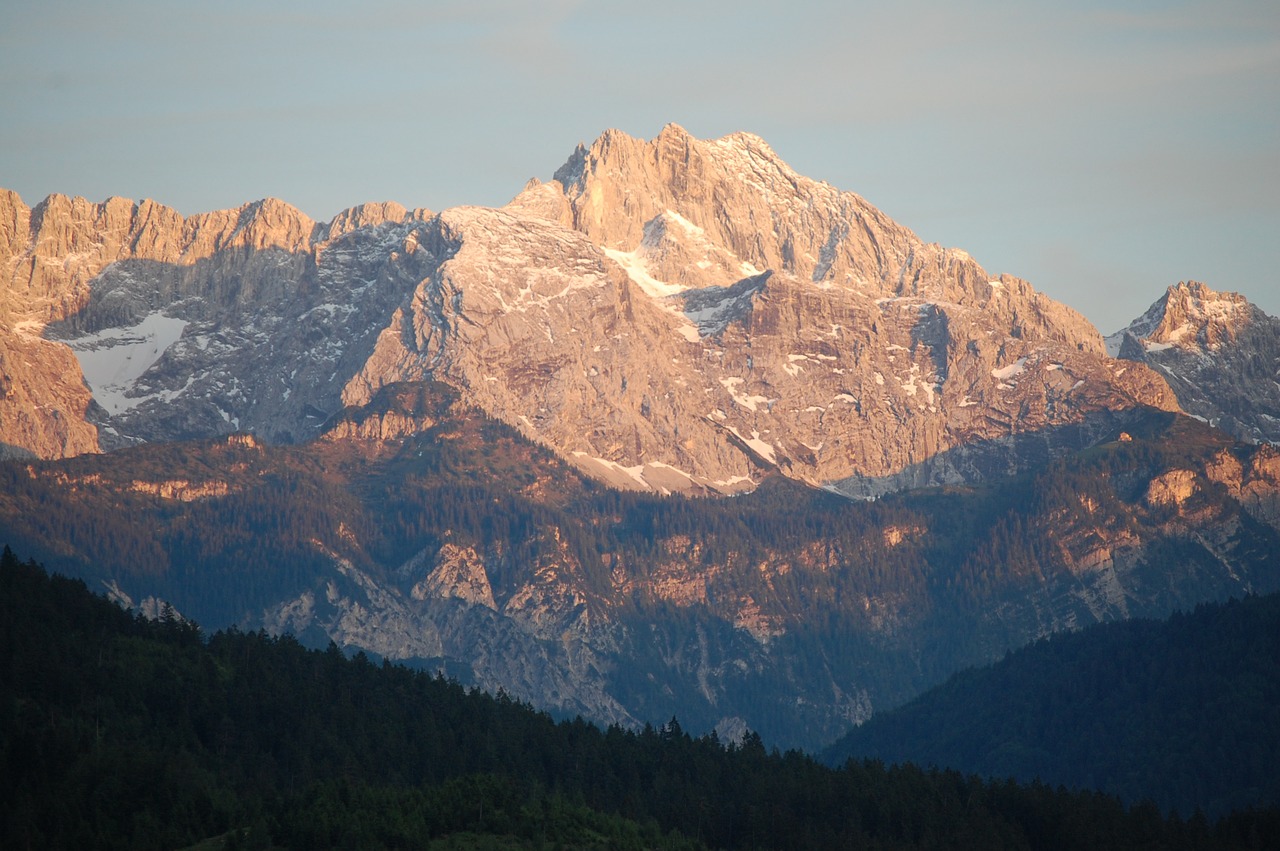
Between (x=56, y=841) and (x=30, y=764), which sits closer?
(x=56, y=841)

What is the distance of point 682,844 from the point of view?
19862 cm

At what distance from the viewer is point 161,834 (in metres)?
179

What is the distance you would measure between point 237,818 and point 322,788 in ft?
26.2

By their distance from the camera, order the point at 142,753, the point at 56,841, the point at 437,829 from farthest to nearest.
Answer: the point at 142,753, the point at 437,829, the point at 56,841

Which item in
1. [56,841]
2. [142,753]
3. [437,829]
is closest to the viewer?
[56,841]

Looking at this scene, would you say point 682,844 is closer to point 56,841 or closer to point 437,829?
point 437,829

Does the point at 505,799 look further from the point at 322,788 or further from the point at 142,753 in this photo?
the point at 142,753

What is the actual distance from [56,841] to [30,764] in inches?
726

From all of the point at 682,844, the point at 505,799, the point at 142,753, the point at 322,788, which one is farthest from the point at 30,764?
the point at 682,844

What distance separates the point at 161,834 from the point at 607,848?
1448 inches

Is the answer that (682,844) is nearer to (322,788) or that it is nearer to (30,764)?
(322,788)

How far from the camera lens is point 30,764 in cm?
18975

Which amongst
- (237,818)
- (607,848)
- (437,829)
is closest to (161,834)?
(237,818)

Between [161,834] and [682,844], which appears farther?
[682,844]
